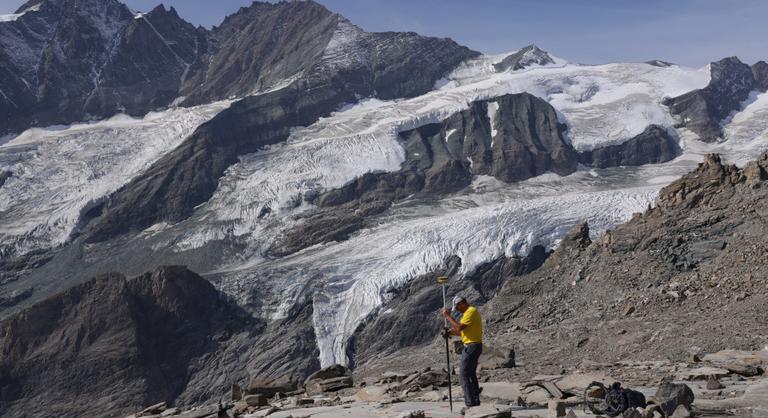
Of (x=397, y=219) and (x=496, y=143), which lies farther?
(x=496, y=143)

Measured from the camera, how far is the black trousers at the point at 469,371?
68.6 feet

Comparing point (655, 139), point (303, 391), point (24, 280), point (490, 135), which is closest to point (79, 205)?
point (24, 280)

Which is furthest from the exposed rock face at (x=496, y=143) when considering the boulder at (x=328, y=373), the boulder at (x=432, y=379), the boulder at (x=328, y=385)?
the boulder at (x=432, y=379)

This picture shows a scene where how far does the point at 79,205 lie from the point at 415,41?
80.7 m

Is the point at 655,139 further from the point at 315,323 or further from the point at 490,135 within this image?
the point at 315,323

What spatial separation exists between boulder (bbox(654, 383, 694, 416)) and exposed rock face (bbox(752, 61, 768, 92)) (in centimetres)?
17324

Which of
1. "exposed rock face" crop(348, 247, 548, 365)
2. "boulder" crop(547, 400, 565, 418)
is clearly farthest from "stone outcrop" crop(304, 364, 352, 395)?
"exposed rock face" crop(348, 247, 548, 365)

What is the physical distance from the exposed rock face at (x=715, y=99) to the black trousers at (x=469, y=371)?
440ft

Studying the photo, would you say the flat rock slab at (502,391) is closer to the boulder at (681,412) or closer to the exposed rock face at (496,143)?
the boulder at (681,412)

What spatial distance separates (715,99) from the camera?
163000mm

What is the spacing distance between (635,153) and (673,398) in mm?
129685

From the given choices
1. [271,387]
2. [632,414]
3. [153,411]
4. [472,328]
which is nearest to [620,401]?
[632,414]

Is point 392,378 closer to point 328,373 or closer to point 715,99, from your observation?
point 328,373

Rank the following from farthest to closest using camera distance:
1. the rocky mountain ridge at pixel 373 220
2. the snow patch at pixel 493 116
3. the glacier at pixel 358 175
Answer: the snow patch at pixel 493 116 → the glacier at pixel 358 175 → the rocky mountain ridge at pixel 373 220
